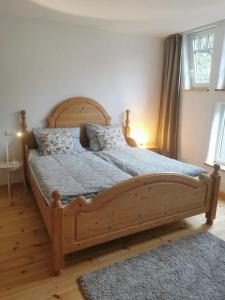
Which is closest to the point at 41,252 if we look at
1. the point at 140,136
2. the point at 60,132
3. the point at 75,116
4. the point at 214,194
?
the point at 60,132

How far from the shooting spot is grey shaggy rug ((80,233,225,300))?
170cm

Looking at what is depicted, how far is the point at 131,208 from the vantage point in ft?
6.87

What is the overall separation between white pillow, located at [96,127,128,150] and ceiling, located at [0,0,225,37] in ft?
4.78

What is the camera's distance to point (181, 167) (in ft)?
8.82

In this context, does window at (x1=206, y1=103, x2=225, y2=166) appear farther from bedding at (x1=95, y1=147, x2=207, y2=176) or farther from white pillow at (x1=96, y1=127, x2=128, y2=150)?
white pillow at (x1=96, y1=127, x2=128, y2=150)

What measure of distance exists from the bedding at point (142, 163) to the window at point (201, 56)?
1.51 metres

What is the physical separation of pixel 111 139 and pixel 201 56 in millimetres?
1868

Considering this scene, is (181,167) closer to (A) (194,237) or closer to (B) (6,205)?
(A) (194,237)

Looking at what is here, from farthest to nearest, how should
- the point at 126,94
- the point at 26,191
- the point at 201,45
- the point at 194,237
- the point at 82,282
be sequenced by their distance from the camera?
the point at 126,94 → the point at 201,45 → the point at 26,191 → the point at 194,237 → the point at 82,282

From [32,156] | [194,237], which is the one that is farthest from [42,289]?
[32,156]

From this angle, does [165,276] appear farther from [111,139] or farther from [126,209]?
[111,139]

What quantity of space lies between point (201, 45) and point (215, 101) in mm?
939

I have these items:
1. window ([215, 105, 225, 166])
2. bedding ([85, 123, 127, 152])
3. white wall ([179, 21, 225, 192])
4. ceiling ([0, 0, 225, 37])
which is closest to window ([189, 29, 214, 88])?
white wall ([179, 21, 225, 192])

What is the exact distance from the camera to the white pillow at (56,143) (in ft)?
10.4
